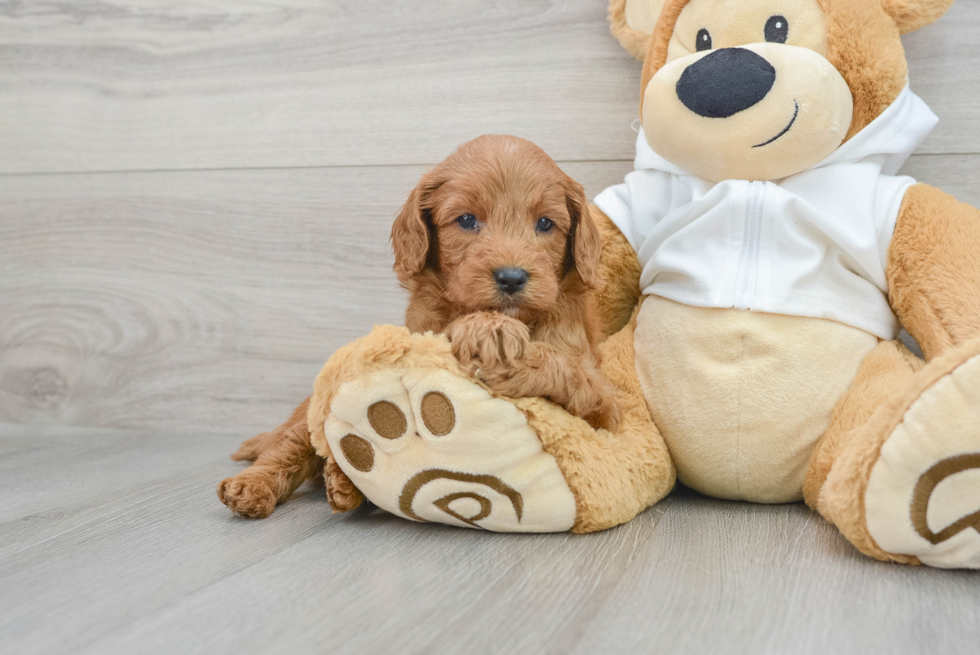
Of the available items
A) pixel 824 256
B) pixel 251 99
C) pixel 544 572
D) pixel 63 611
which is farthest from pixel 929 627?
pixel 251 99

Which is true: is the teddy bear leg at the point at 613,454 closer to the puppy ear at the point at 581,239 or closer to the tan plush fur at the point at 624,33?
the puppy ear at the point at 581,239

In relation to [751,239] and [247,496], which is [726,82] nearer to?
[751,239]

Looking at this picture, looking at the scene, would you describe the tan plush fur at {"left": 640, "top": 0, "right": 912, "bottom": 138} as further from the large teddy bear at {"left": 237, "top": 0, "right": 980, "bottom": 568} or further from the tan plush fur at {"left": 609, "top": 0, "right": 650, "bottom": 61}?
the tan plush fur at {"left": 609, "top": 0, "right": 650, "bottom": 61}

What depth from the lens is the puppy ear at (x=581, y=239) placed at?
1.23 m

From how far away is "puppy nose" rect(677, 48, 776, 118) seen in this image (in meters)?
1.20

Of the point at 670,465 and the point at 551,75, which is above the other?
the point at 551,75

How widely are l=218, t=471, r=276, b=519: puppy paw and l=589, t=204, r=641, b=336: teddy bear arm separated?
71 centimetres

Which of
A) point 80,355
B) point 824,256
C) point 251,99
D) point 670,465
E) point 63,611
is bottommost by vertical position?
point 80,355

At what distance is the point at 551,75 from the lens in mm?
1775

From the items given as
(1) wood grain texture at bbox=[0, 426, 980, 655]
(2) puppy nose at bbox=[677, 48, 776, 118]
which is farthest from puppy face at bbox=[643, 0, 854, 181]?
(1) wood grain texture at bbox=[0, 426, 980, 655]

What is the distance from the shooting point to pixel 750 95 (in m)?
1.20

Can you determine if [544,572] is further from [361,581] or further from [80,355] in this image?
[80,355]

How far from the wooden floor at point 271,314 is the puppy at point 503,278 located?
23 cm

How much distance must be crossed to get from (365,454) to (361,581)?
0.21 m
